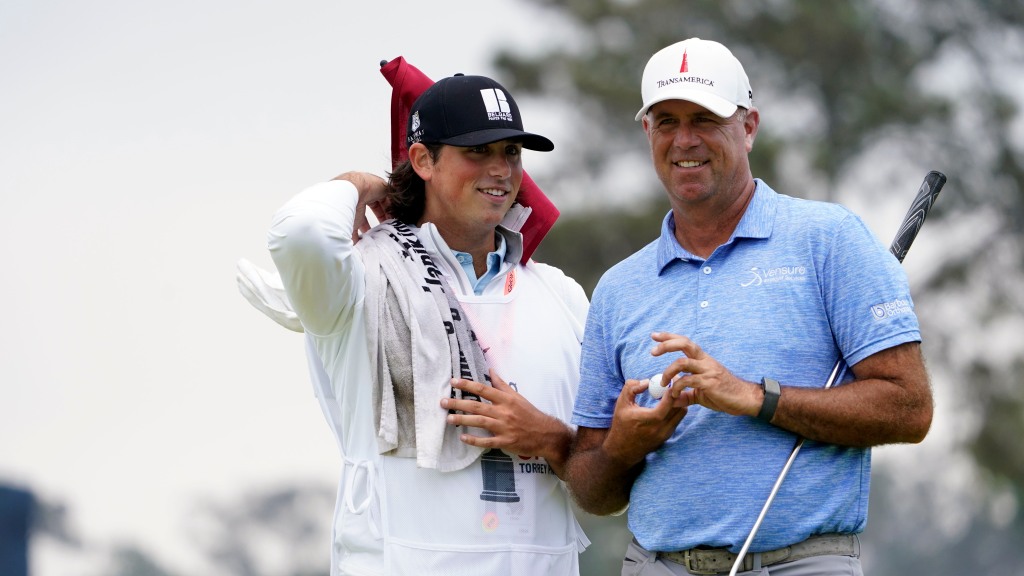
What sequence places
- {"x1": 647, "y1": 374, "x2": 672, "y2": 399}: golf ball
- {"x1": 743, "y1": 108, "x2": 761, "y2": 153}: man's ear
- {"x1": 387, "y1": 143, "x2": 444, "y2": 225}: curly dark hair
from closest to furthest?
{"x1": 647, "y1": 374, "x2": 672, "y2": 399}: golf ball → {"x1": 743, "y1": 108, "x2": 761, "y2": 153}: man's ear → {"x1": 387, "y1": 143, "x2": 444, "y2": 225}: curly dark hair

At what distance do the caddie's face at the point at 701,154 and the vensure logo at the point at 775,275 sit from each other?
28 cm

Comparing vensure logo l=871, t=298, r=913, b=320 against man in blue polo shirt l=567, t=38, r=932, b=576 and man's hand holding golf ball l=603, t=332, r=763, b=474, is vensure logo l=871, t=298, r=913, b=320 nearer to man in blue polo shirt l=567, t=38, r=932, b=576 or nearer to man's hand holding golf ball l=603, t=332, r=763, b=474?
man in blue polo shirt l=567, t=38, r=932, b=576

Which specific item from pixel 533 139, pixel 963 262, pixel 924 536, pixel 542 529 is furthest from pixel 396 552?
pixel 924 536

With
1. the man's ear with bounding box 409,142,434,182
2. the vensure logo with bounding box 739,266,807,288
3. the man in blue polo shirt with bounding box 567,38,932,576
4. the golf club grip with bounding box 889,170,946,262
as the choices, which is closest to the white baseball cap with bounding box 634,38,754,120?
the man in blue polo shirt with bounding box 567,38,932,576

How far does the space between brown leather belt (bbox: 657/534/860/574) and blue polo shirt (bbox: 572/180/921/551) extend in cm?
3

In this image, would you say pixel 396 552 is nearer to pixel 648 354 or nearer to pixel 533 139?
pixel 648 354

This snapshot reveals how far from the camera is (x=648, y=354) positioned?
151 inches

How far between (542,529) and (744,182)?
124cm

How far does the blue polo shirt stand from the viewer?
3.56m

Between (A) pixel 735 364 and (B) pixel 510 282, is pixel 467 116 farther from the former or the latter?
(A) pixel 735 364

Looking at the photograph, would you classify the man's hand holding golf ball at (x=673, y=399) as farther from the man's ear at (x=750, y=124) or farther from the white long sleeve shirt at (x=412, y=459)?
the man's ear at (x=750, y=124)

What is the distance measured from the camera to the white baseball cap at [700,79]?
3.84m

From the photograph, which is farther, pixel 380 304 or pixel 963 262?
pixel 963 262

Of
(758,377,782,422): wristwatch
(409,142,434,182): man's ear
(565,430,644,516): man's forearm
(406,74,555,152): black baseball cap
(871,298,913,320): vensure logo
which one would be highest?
(406,74,555,152): black baseball cap
